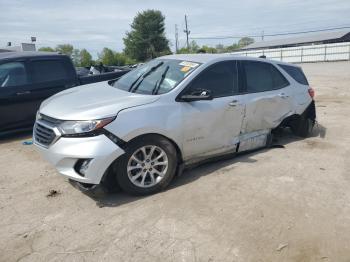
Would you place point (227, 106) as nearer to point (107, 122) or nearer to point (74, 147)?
point (107, 122)

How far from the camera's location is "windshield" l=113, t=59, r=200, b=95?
14.3 ft

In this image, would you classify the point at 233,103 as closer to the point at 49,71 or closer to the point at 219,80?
the point at 219,80

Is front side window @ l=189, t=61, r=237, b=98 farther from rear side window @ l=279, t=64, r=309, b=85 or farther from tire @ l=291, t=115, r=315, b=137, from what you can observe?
tire @ l=291, t=115, r=315, b=137

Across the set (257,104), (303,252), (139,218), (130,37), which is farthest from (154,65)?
(130,37)

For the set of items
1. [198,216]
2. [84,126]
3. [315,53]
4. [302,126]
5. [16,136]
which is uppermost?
[315,53]

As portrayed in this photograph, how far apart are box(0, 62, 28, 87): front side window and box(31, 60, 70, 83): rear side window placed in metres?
0.21

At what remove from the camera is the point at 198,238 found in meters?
3.13

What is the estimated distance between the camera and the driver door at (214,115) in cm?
429

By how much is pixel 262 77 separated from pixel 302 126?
1.56 metres

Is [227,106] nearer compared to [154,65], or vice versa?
[227,106]

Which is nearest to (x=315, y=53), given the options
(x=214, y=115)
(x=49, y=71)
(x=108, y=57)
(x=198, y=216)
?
(x=108, y=57)

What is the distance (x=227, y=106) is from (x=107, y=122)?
1.82 metres

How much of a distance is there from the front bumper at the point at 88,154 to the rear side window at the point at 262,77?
2441 mm

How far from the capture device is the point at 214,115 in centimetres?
448
